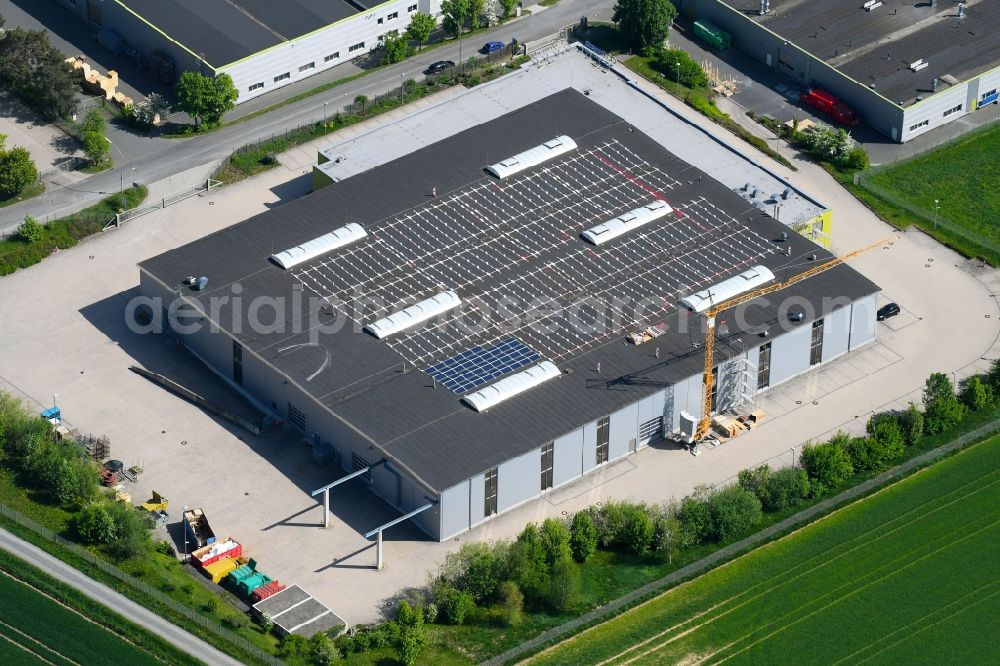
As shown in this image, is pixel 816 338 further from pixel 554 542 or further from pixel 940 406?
pixel 554 542

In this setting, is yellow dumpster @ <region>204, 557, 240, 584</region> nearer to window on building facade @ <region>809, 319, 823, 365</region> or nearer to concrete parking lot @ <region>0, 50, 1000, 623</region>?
concrete parking lot @ <region>0, 50, 1000, 623</region>

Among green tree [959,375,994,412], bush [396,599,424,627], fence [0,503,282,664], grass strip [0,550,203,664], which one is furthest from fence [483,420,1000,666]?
grass strip [0,550,203,664]

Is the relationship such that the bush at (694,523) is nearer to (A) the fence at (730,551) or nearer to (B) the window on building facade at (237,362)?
(A) the fence at (730,551)

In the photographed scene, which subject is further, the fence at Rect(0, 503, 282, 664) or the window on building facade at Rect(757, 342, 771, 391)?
the window on building facade at Rect(757, 342, 771, 391)

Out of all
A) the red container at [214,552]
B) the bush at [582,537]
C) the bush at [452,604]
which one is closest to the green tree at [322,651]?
the bush at [452,604]

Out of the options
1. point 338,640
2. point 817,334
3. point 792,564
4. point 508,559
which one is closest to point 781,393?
point 817,334
